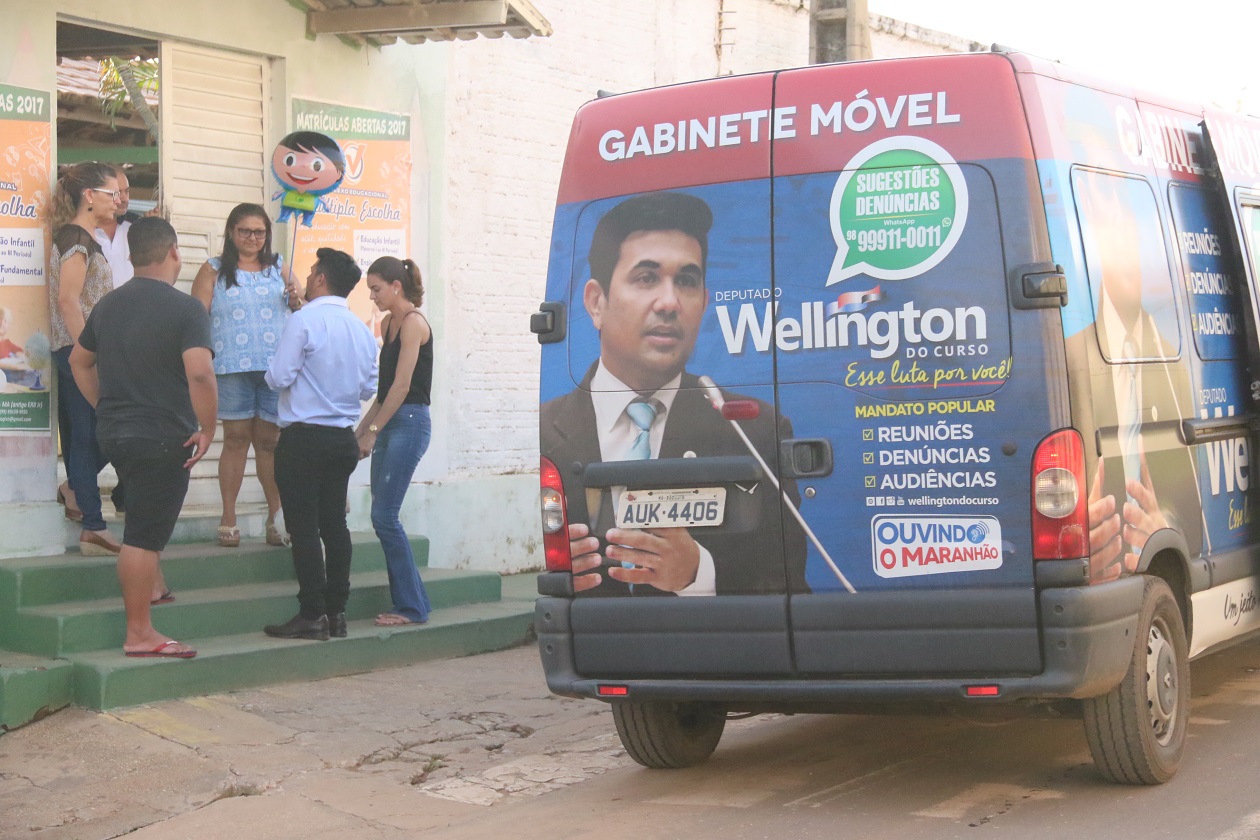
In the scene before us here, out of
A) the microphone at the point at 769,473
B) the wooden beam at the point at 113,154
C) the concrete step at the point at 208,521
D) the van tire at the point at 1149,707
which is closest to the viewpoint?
the microphone at the point at 769,473

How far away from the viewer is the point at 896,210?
5.26m

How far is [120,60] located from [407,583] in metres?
3.71

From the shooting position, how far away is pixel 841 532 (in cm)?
531

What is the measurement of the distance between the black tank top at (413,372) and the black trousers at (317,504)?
1.80 feet

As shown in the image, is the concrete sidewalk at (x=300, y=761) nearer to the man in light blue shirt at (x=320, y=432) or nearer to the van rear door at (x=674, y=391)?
the man in light blue shirt at (x=320, y=432)

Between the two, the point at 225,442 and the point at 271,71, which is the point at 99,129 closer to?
the point at 271,71

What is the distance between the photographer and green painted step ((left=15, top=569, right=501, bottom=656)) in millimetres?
7203

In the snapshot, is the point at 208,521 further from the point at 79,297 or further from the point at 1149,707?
the point at 1149,707

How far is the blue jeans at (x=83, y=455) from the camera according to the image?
26.2 ft

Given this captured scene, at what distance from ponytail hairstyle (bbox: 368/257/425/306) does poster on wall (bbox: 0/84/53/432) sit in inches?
72.0

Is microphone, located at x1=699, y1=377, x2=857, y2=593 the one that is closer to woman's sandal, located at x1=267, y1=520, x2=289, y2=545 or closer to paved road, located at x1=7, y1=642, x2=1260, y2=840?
paved road, located at x1=7, y1=642, x2=1260, y2=840

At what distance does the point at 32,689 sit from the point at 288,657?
50.6 inches

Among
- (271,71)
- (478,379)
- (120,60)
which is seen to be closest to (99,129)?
(120,60)

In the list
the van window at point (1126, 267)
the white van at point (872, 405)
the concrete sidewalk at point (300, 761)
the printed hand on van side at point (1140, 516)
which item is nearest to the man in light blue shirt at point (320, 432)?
the concrete sidewalk at point (300, 761)
